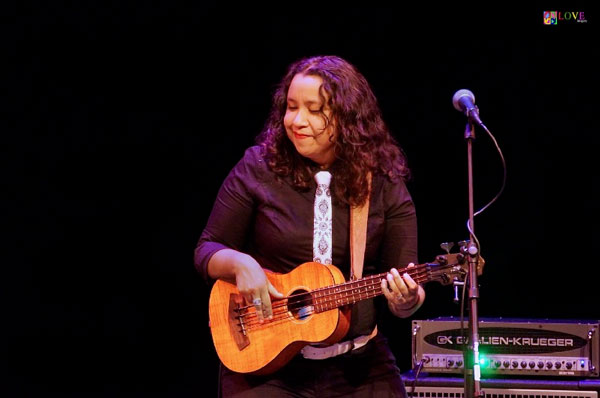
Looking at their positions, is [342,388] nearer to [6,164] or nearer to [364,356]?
[364,356]

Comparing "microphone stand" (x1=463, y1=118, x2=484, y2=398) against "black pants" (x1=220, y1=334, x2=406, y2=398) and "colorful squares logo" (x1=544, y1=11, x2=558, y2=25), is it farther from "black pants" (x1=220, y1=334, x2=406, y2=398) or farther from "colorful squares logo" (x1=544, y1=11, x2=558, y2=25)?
"colorful squares logo" (x1=544, y1=11, x2=558, y2=25)

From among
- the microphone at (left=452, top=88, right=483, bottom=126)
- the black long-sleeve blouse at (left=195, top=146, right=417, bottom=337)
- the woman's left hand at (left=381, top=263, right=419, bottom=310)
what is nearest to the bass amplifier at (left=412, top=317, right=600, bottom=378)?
the black long-sleeve blouse at (left=195, top=146, right=417, bottom=337)

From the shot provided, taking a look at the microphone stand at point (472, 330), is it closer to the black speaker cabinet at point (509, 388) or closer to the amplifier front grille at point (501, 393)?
the black speaker cabinet at point (509, 388)

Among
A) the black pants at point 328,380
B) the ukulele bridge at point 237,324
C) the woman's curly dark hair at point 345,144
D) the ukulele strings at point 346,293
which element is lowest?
the black pants at point 328,380

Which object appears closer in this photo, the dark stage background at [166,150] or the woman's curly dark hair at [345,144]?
the woman's curly dark hair at [345,144]

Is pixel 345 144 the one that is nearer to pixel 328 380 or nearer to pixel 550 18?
pixel 328 380

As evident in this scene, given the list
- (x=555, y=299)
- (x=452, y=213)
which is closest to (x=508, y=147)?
(x=452, y=213)

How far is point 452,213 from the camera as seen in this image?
5203mm

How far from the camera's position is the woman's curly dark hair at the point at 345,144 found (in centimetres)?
337

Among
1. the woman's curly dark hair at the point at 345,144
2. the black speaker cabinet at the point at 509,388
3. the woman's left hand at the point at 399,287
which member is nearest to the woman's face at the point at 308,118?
the woman's curly dark hair at the point at 345,144

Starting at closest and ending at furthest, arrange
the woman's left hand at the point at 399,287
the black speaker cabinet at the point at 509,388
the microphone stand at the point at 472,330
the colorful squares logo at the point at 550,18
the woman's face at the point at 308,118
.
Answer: the microphone stand at the point at 472,330, the woman's left hand at the point at 399,287, the woman's face at the point at 308,118, the black speaker cabinet at the point at 509,388, the colorful squares logo at the point at 550,18

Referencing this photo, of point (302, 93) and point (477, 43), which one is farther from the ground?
point (477, 43)

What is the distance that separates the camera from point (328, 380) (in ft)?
10.3

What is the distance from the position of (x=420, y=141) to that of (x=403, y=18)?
2.55ft
